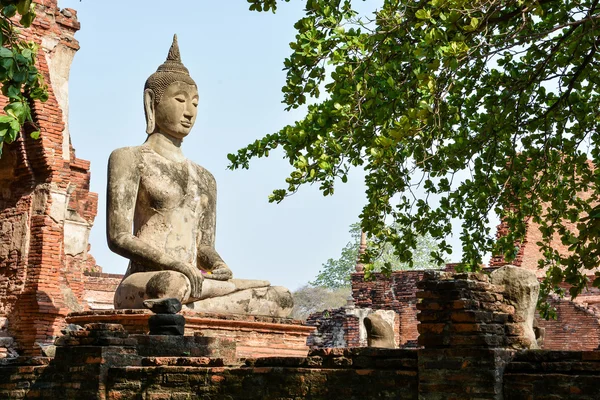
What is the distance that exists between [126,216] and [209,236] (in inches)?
37.3

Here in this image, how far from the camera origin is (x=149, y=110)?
8828 millimetres

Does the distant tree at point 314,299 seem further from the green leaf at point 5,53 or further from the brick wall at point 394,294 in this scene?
the green leaf at point 5,53

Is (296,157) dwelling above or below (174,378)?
above

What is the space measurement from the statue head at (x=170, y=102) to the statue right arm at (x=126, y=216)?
438 mm

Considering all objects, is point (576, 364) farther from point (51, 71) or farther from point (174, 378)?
point (51, 71)

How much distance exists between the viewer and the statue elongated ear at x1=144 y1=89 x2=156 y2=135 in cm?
881

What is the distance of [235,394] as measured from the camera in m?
5.84

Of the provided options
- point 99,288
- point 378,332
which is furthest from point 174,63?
point 99,288

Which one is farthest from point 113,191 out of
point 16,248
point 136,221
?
point 16,248

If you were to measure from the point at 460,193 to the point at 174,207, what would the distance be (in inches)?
124

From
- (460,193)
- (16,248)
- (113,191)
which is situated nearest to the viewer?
(113,191)

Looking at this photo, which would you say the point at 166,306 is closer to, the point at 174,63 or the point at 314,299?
the point at 174,63

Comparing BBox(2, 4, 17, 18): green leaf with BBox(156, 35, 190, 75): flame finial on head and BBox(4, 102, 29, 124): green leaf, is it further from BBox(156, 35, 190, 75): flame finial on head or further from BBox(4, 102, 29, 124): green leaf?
BBox(156, 35, 190, 75): flame finial on head

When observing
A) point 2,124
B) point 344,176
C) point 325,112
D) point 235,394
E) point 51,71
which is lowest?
point 235,394
